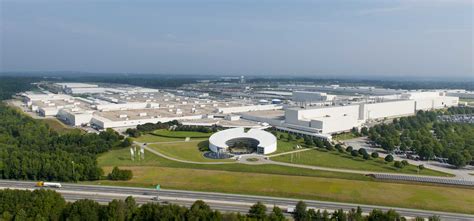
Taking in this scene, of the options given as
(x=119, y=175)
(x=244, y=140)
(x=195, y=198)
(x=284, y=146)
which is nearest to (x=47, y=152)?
(x=119, y=175)

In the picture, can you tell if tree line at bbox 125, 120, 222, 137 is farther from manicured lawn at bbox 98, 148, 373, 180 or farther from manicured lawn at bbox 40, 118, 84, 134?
manicured lawn at bbox 98, 148, 373, 180

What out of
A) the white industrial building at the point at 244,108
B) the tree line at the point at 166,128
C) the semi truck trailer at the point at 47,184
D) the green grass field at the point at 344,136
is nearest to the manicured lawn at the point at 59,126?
the tree line at the point at 166,128

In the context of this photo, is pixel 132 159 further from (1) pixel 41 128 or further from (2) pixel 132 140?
(1) pixel 41 128

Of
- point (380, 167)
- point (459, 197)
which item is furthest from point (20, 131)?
point (459, 197)

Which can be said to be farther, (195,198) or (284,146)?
(284,146)

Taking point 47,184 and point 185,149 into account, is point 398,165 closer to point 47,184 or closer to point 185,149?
point 185,149

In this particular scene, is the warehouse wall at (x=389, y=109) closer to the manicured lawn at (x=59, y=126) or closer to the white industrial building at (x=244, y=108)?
the white industrial building at (x=244, y=108)

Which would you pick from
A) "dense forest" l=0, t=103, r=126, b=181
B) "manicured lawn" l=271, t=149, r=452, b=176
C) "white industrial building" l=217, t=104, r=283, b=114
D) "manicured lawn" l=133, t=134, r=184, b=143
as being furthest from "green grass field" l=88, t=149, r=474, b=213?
"white industrial building" l=217, t=104, r=283, b=114
